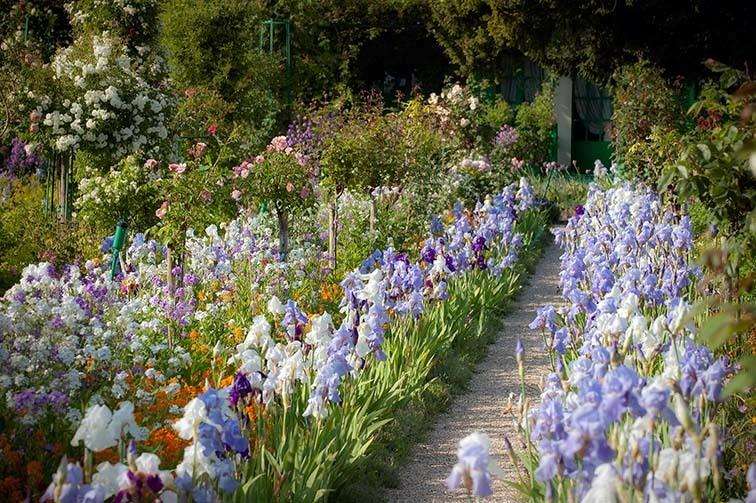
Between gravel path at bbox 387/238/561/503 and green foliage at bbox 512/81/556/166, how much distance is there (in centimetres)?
813

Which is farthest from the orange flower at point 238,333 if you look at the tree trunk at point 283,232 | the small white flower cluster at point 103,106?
the small white flower cluster at point 103,106

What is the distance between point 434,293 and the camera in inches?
228

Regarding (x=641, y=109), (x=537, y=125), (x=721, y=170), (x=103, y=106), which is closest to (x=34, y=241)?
(x=103, y=106)

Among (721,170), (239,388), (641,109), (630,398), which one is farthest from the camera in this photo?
(641,109)

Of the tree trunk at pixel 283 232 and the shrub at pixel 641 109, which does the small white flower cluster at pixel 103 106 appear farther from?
the shrub at pixel 641 109

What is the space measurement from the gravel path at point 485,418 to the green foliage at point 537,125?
8.13m

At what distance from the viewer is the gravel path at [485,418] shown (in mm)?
4078

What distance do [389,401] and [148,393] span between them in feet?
3.47

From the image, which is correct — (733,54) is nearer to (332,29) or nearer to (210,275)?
(332,29)

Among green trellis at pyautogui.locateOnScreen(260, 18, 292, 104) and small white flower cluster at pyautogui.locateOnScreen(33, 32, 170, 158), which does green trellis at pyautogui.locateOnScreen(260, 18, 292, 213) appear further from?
small white flower cluster at pyautogui.locateOnScreen(33, 32, 170, 158)

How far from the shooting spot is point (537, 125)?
1616cm

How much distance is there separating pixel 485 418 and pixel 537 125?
11.7m

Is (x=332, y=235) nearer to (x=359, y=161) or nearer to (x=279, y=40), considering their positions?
(x=359, y=161)

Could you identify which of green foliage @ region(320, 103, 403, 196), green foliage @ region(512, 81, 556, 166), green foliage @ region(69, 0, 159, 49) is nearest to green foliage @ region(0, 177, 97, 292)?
green foliage @ region(320, 103, 403, 196)
